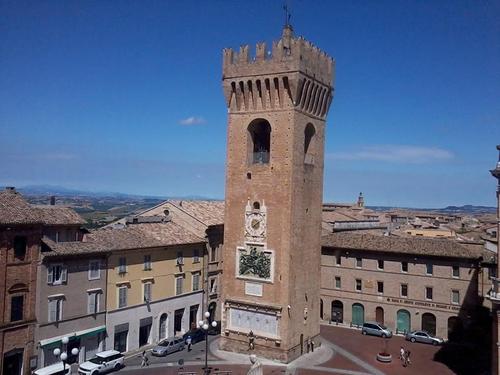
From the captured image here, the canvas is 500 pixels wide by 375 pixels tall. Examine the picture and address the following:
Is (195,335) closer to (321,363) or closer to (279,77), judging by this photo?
(321,363)

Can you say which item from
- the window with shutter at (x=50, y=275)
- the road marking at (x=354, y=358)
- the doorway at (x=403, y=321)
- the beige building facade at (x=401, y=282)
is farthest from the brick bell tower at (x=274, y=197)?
the window with shutter at (x=50, y=275)

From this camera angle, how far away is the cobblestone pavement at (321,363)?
122ft

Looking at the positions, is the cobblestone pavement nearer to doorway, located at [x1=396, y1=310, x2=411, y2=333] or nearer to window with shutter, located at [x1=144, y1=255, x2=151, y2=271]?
doorway, located at [x1=396, y1=310, x2=411, y2=333]

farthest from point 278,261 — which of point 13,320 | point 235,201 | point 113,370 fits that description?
point 13,320

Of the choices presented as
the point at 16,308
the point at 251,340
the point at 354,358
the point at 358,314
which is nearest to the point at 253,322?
the point at 251,340

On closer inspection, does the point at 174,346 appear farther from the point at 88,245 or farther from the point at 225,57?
the point at 225,57

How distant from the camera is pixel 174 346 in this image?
41.7 meters

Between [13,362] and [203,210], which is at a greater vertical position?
[203,210]

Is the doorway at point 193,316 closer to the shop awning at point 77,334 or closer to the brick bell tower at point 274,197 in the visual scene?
the brick bell tower at point 274,197

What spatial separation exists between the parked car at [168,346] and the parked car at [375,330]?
17.0 m

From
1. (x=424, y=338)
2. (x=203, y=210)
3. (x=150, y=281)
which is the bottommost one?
(x=424, y=338)

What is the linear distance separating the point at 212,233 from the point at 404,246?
1791 centimetres

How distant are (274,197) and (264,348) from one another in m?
11.1

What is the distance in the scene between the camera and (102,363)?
119ft
